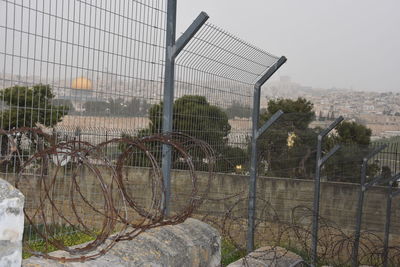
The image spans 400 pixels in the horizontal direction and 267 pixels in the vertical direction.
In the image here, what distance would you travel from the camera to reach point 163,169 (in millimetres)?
5410

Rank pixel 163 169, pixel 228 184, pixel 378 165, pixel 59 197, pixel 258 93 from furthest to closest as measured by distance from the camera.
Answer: pixel 378 165 → pixel 228 184 → pixel 258 93 → pixel 59 197 → pixel 163 169

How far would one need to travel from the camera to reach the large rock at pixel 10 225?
263cm

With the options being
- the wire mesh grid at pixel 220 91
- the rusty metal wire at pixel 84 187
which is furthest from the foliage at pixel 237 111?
the rusty metal wire at pixel 84 187

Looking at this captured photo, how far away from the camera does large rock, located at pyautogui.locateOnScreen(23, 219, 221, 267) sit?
367 centimetres

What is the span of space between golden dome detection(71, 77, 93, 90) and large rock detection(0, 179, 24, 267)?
175 cm

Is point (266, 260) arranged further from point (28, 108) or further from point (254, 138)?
point (28, 108)

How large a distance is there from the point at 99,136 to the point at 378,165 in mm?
8562

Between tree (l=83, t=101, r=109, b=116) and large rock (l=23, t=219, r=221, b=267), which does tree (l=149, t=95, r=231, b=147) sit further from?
large rock (l=23, t=219, r=221, b=267)

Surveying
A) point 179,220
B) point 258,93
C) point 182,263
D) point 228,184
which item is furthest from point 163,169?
point 228,184

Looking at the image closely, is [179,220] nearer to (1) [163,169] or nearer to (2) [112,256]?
(1) [163,169]

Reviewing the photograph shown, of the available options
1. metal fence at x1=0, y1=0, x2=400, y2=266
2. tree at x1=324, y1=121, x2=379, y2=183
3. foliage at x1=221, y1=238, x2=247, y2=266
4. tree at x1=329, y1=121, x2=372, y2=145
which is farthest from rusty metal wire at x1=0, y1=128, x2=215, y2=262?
tree at x1=329, y1=121, x2=372, y2=145

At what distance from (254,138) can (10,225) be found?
16.6ft

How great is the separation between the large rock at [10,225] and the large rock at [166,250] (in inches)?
17.7

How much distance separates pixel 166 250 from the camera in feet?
14.1
